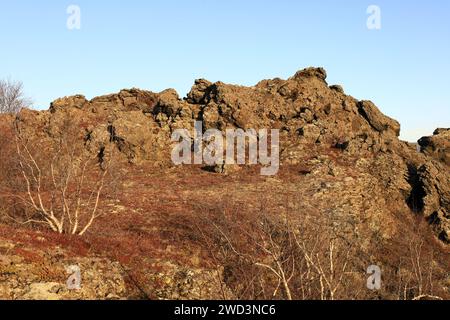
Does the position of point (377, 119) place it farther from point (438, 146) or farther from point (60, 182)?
point (60, 182)

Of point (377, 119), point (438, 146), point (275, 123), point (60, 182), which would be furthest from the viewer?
point (377, 119)

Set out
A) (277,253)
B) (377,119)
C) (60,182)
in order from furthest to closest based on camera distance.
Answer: (377,119) < (60,182) < (277,253)

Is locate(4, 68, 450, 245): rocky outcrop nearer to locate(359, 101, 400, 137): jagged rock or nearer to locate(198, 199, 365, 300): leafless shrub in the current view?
locate(359, 101, 400, 137): jagged rock

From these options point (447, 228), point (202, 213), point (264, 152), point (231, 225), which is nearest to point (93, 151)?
point (264, 152)

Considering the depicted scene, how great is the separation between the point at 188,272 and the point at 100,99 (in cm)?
4670

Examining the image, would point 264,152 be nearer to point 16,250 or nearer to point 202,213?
point 202,213

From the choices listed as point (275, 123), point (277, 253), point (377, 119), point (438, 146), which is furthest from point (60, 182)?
point (438, 146)

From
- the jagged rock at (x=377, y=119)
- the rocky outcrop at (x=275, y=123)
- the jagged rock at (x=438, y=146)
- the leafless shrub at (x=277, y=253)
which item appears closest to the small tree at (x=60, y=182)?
the rocky outcrop at (x=275, y=123)

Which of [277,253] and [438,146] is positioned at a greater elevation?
[438,146]

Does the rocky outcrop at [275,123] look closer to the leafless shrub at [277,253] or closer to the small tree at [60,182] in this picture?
the small tree at [60,182]

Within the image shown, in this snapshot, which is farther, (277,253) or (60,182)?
(60,182)

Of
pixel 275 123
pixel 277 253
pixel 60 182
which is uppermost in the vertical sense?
pixel 275 123

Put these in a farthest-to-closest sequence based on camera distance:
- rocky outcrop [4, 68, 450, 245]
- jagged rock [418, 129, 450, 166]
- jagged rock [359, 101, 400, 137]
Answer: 1. jagged rock [359, 101, 400, 137]
2. jagged rock [418, 129, 450, 166]
3. rocky outcrop [4, 68, 450, 245]

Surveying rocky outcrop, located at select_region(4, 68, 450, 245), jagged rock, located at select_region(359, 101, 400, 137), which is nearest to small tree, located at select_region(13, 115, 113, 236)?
rocky outcrop, located at select_region(4, 68, 450, 245)
